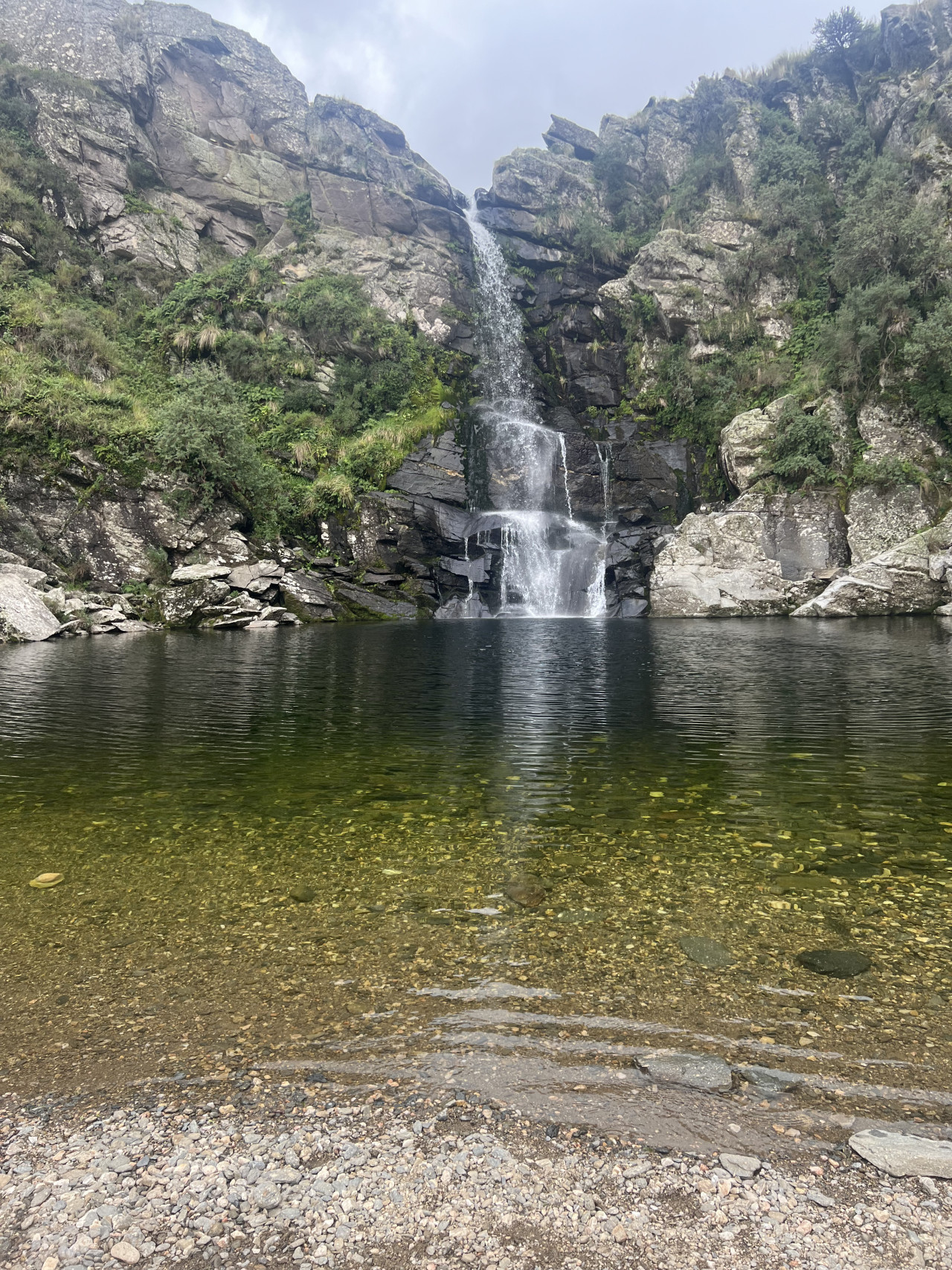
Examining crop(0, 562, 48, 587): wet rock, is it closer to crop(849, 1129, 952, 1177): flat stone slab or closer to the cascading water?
the cascading water

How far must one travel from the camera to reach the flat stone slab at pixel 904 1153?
7.61 ft

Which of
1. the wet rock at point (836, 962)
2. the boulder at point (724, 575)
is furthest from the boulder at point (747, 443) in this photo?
the wet rock at point (836, 962)

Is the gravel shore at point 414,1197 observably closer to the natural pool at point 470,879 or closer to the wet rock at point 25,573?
the natural pool at point 470,879

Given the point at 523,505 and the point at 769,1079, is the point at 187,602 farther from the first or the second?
the point at 769,1079

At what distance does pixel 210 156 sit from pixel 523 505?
42.6 m

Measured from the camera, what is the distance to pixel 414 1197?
7.56 feet

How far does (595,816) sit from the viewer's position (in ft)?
20.9

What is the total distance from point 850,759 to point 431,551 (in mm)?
32283

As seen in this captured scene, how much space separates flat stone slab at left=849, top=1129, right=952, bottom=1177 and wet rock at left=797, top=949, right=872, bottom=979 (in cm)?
128

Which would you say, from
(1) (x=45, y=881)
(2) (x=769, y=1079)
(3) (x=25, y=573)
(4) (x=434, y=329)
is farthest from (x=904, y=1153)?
(4) (x=434, y=329)

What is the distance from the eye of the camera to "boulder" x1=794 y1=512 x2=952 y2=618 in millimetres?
30344

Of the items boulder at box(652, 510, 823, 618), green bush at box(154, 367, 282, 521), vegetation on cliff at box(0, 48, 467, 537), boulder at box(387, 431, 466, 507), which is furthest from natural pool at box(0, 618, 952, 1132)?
boulder at box(387, 431, 466, 507)

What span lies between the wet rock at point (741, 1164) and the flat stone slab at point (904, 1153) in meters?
0.40

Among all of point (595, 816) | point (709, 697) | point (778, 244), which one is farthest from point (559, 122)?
point (595, 816)
